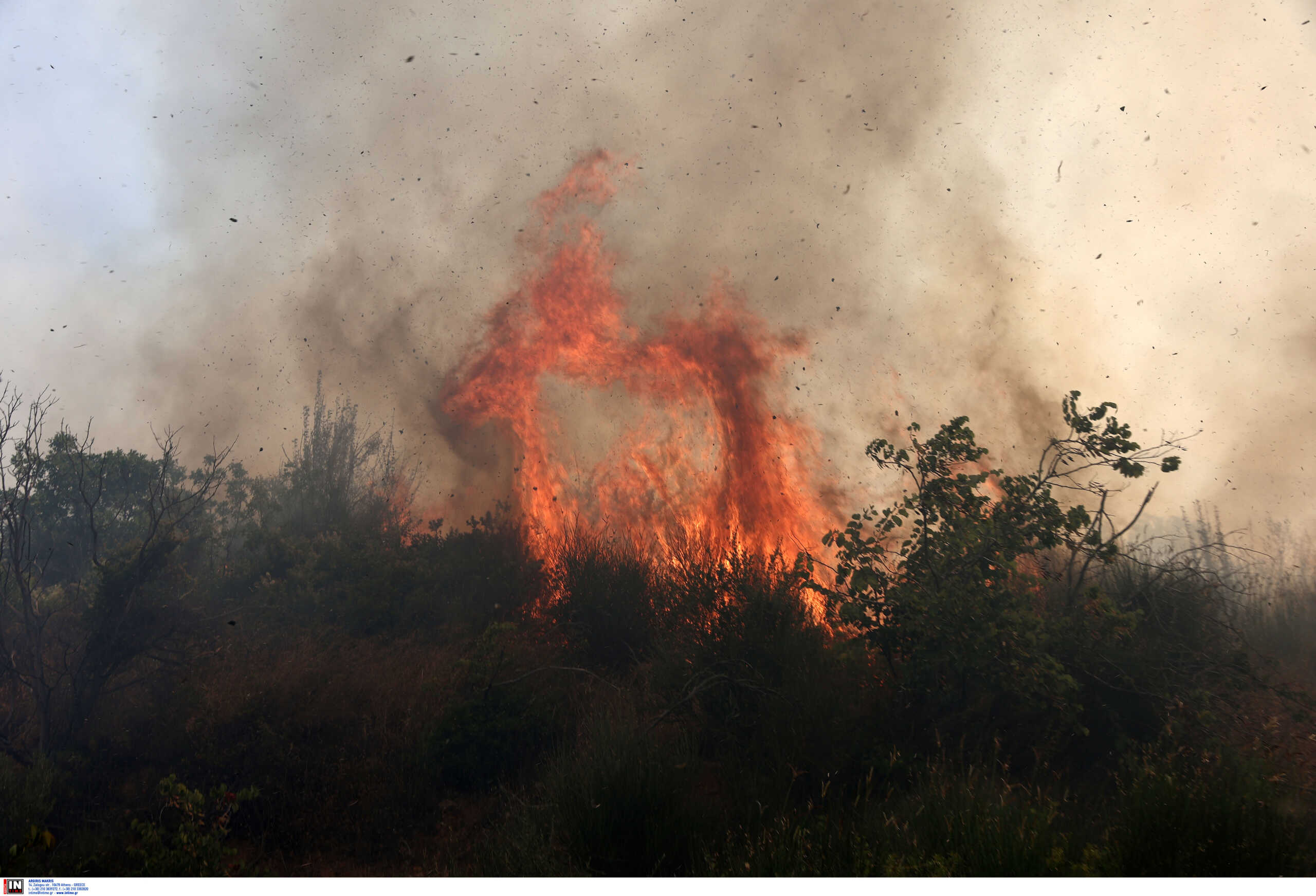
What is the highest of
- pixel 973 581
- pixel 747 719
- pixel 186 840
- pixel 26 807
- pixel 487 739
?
pixel 973 581

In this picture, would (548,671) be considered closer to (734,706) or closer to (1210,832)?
(734,706)

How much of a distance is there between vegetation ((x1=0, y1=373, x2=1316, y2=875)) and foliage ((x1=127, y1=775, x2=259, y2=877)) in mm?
43

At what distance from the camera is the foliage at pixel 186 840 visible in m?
6.45

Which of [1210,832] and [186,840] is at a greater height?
[1210,832]

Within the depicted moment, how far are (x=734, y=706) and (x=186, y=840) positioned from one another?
670 cm

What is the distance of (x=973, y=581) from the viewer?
8.22m

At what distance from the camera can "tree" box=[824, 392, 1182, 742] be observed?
7605 mm

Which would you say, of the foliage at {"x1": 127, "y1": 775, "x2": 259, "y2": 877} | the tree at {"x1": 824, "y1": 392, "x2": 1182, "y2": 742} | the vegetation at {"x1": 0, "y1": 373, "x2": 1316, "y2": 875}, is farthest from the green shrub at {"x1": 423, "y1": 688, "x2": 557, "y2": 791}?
the tree at {"x1": 824, "y1": 392, "x2": 1182, "y2": 742}

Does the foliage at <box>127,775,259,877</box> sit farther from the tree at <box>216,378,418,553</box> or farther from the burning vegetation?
the tree at <box>216,378,418,553</box>

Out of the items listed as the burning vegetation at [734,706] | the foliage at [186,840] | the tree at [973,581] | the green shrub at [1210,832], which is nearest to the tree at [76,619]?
the burning vegetation at [734,706]

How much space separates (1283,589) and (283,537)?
26.0 m

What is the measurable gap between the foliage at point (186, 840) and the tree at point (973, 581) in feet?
26.5

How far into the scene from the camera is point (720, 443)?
17.6 meters

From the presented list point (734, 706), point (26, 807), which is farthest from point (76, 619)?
point (734, 706)
